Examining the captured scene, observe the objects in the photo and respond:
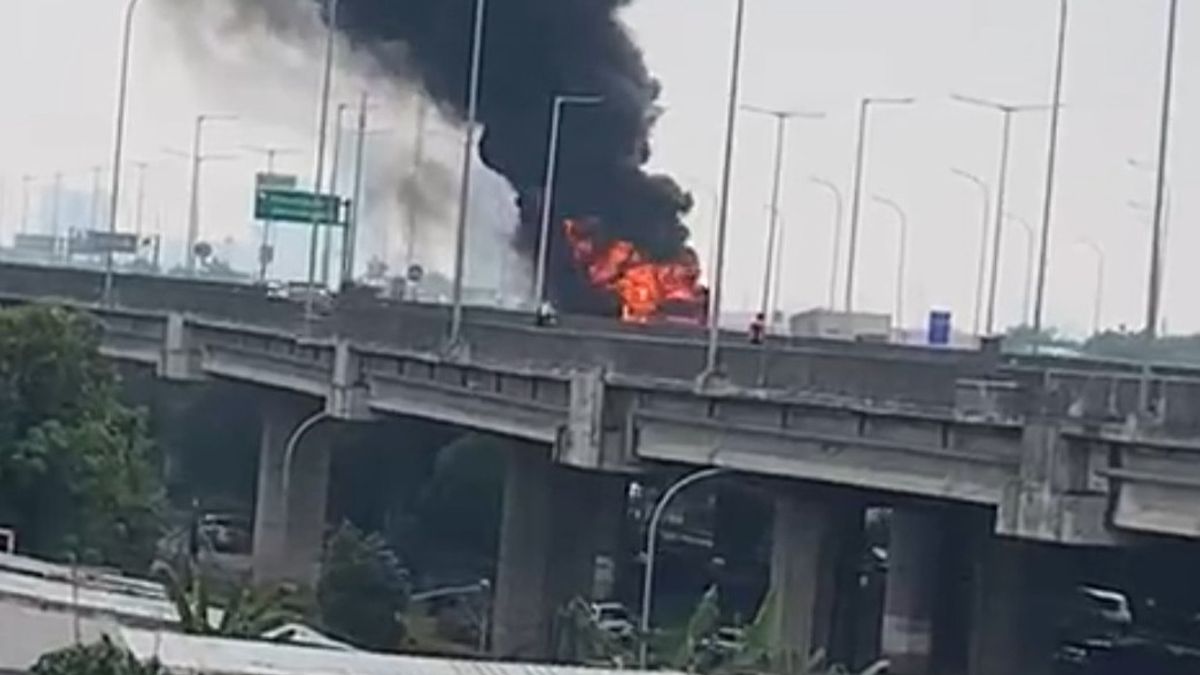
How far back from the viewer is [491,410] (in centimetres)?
6400

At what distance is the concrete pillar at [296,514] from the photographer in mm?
77625

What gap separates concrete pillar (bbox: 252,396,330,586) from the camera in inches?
3056

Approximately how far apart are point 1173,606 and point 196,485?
40.5 m

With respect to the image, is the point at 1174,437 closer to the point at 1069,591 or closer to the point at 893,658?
the point at 893,658

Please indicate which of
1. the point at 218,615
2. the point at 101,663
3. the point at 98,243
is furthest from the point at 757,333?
the point at 98,243

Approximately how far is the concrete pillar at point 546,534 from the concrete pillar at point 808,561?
7.60 meters

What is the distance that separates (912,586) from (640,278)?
43.0 meters

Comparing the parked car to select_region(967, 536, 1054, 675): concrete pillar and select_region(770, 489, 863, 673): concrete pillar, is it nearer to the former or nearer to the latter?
select_region(770, 489, 863, 673): concrete pillar

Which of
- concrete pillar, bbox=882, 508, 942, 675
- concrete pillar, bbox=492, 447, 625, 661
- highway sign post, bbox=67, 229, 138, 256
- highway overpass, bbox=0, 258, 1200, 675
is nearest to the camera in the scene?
highway overpass, bbox=0, 258, 1200, 675

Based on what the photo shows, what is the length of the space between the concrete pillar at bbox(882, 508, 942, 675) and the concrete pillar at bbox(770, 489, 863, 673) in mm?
2111

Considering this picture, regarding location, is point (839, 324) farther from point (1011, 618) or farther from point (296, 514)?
point (1011, 618)

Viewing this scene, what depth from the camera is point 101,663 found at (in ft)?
58.7

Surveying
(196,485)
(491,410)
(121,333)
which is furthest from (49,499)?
(196,485)

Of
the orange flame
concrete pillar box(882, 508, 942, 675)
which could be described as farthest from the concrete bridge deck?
the orange flame
